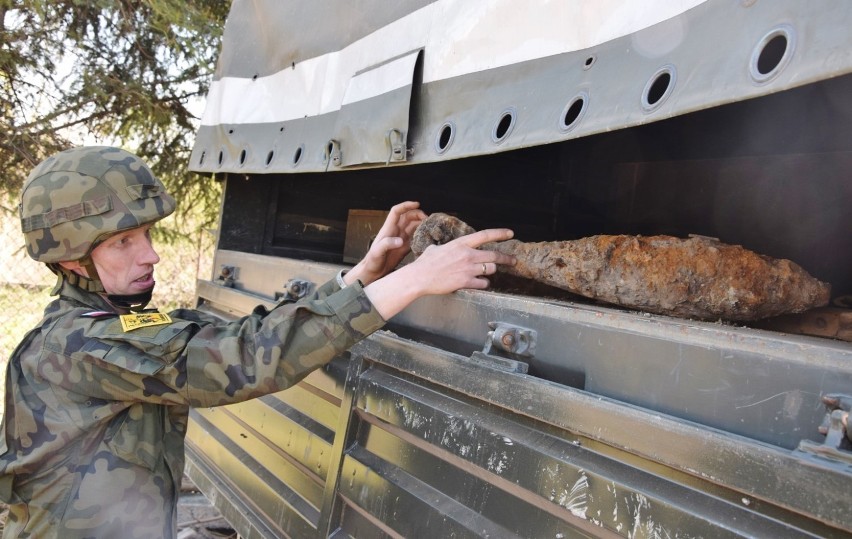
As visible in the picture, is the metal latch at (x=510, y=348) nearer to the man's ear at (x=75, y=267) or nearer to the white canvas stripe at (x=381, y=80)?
the white canvas stripe at (x=381, y=80)

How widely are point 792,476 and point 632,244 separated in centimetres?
65

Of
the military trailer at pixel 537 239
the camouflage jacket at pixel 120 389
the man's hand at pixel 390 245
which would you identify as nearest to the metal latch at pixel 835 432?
the military trailer at pixel 537 239

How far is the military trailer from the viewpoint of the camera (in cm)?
102

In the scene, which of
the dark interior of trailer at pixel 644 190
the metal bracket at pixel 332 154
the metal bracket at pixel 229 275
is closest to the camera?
the metal bracket at pixel 332 154

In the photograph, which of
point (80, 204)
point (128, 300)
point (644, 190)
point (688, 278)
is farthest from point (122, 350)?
point (644, 190)

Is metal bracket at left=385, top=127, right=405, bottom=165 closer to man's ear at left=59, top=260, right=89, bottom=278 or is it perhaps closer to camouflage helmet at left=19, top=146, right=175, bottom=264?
camouflage helmet at left=19, top=146, right=175, bottom=264

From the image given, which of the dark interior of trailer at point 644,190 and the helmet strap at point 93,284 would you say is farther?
the dark interior of trailer at point 644,190

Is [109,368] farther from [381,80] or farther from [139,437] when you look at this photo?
[381,80]

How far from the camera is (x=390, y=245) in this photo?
1.87m

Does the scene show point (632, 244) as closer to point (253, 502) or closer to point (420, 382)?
point (420, 382)

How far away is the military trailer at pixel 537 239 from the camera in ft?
3.34

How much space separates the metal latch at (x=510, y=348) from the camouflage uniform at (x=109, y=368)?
0.92 ft

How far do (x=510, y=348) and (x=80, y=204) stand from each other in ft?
3.69

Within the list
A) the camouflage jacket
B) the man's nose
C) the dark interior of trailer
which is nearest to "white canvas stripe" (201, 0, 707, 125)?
the dark interior of trailer
